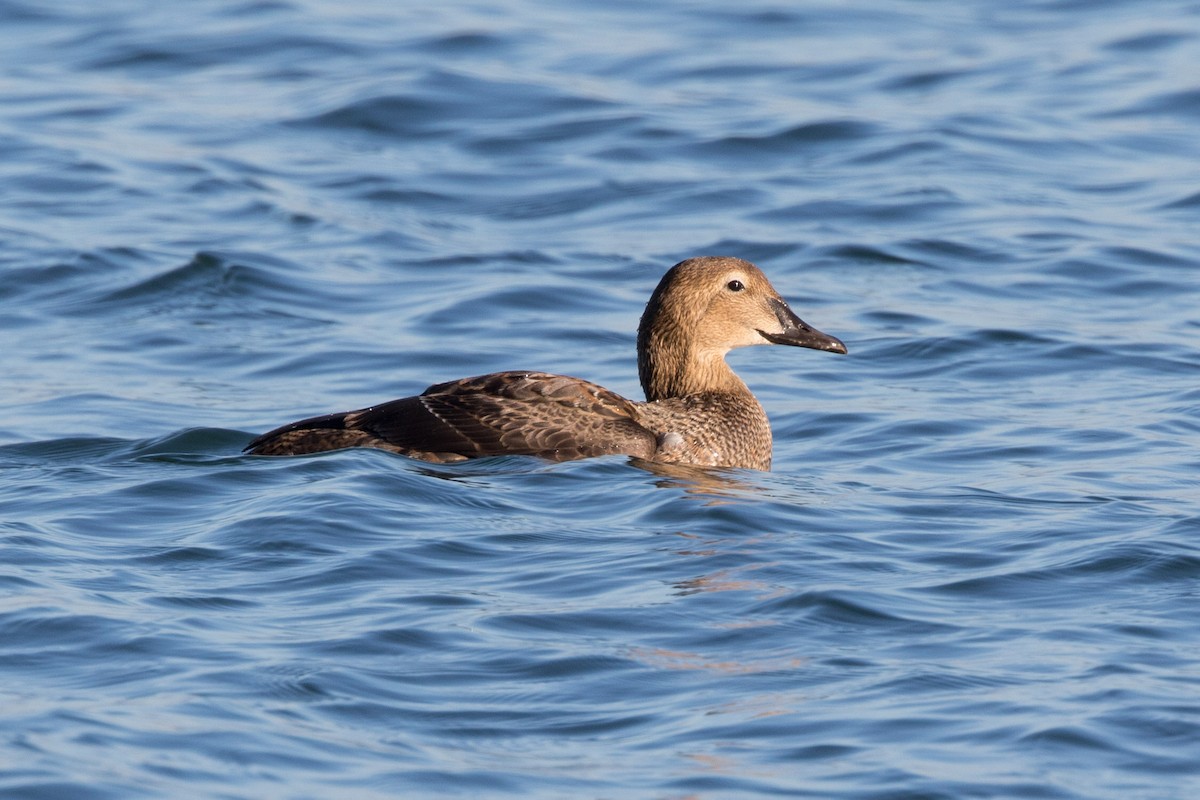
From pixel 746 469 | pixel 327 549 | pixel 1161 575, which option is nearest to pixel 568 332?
pixel 746 469

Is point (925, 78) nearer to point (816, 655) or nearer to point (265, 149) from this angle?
point (265, 149)

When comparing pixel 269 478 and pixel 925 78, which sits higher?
pixel 925 78

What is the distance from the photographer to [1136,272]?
14336mm

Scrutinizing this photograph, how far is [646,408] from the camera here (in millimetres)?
10016

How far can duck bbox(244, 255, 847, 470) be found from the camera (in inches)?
376

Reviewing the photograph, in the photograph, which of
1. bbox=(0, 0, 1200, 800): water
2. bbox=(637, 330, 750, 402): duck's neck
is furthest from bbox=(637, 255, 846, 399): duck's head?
bbox=(0, 0, 1200, 800): water

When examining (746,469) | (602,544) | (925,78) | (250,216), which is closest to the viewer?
(602,544)

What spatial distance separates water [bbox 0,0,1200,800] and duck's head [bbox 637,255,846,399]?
0.73 metres

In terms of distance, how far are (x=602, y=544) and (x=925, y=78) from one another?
39.1 feet

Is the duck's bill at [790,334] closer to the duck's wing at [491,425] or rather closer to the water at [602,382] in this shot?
the water at [602,382]

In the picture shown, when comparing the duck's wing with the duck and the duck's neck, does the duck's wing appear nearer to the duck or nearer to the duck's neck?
the duck

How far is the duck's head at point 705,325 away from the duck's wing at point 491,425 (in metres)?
0.75

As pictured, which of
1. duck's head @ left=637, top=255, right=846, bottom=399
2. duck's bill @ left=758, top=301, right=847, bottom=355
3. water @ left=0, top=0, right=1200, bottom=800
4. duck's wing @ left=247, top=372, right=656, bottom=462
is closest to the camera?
water @ left=0, top=0, right=1200, bottom=800

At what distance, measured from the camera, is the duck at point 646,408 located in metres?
9.54
